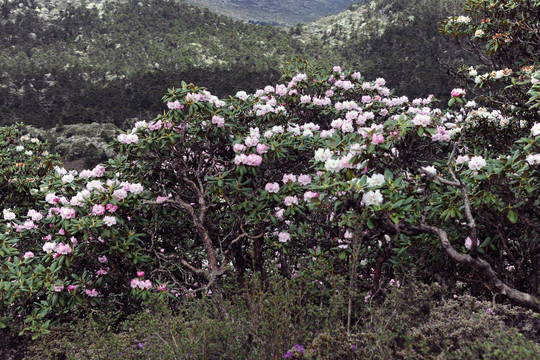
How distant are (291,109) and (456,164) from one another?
2360 millimetres

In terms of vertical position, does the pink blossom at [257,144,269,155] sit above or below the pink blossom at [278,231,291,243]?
above

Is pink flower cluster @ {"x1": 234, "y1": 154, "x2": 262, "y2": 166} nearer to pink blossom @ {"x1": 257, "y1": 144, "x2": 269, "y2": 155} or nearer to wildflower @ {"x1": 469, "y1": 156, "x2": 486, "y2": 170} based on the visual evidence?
pink blossom @ {"x1": 257, "y1": 144, "x2": 269, "y2": 155}

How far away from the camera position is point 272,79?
43.5 metres

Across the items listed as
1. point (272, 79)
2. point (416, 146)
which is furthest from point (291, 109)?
point (272, 79)

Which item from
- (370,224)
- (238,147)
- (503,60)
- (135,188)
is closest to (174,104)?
(238,147)

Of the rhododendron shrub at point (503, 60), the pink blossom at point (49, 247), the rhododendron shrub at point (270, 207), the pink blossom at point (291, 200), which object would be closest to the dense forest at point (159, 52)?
the rhododendron shrub at point (503, 60)

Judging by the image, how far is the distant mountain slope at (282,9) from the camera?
6609 inches

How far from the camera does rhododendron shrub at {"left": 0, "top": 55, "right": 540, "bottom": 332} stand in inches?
107

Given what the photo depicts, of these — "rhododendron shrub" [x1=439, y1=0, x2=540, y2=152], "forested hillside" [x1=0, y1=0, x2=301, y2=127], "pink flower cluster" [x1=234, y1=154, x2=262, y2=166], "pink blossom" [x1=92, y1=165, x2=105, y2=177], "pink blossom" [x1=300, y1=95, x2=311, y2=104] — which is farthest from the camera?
"forested hillside" [x1=0, y1=0, x2=301, y2=127]

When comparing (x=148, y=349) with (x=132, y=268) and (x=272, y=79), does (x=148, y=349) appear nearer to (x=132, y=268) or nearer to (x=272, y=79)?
(x=132, y=268)

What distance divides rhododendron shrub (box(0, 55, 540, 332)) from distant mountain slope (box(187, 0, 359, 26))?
168 m

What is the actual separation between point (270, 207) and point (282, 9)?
20397 centimetres

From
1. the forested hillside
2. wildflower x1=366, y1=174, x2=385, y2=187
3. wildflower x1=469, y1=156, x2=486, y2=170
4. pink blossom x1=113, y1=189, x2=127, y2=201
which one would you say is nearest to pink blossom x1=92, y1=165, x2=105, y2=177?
pink blossom x1=113, y1=189, x2=127, y2=201

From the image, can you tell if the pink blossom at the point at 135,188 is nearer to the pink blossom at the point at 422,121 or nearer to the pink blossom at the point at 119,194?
the pink blossom at the point at 119,194
